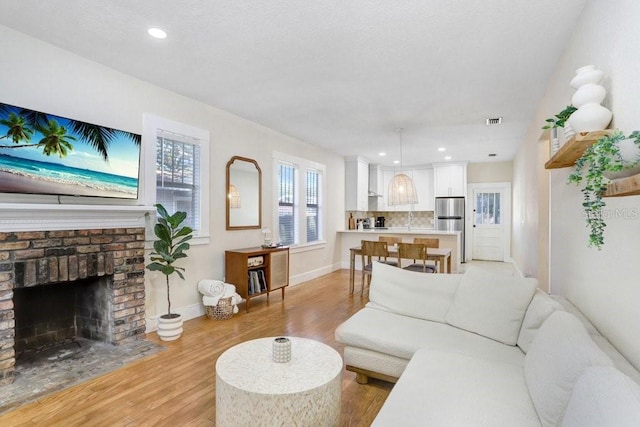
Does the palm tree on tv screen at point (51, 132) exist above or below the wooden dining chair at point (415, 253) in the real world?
above

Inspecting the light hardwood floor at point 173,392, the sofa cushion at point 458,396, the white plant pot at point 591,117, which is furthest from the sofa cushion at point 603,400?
the light hardwood floor at point 173,392

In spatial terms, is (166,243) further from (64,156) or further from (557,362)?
(557,362)

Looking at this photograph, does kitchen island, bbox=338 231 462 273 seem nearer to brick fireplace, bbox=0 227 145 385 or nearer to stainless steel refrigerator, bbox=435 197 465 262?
stainless steel refrigerator, bbox=435 197 465 262

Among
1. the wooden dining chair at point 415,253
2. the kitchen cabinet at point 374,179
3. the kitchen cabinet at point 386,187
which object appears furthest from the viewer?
the kitchen cabinet at point 386,187

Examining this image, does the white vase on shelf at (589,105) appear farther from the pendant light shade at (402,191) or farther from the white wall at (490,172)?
the white wall at (490,172)

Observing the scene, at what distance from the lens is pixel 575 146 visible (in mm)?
1654

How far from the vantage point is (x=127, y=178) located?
122 inches

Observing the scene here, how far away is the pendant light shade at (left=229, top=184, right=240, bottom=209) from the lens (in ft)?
14.6

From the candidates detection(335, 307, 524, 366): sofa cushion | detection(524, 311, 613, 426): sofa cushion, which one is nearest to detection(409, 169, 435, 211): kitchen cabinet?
detection(335, 307, 524, 366): sofa cushion

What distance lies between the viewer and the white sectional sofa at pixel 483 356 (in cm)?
111

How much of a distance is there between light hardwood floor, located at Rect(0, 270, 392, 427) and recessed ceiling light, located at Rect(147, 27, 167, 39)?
102 inches

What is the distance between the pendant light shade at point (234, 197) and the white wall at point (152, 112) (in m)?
0.15

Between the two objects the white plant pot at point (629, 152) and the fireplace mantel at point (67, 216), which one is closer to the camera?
the white plant pot at point (629, 152)

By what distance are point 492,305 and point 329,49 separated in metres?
2.33
